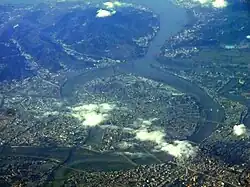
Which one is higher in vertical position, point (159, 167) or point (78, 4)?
point (159, 167)

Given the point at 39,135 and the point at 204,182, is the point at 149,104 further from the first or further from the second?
the point at 204,182

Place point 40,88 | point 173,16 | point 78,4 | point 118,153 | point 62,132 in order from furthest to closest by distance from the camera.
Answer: point 78,4
point 173,16
point 40,88
point 62,132
point 118,153

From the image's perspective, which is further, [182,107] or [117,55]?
[117,55]

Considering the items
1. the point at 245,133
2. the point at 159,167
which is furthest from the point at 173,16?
the point at 159,167

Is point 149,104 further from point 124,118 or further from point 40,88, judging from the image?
point 40,88

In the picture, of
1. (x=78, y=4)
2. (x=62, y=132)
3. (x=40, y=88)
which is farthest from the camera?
(x=78, y=4)

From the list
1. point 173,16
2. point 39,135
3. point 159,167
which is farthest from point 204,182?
point 173,16
